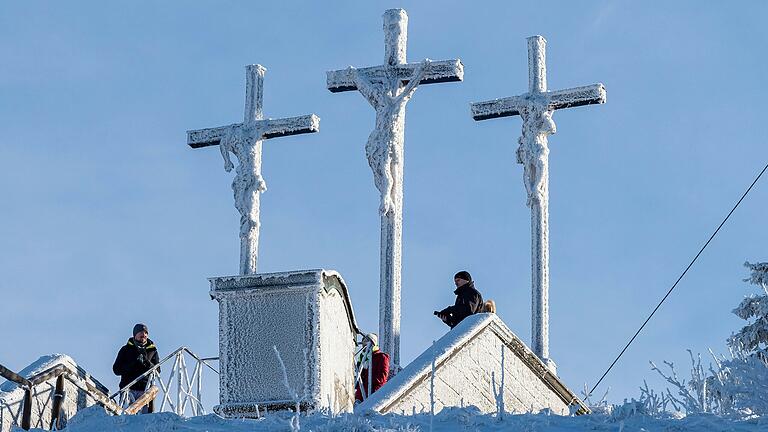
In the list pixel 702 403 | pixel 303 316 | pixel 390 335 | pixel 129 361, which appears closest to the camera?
pixel 702 403

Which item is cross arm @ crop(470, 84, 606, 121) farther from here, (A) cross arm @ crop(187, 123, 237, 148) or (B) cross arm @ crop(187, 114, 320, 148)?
(A) cross arm @ crop(187, 123, 237, 148)

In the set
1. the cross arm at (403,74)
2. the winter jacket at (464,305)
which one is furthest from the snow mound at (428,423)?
the cross arm at (403,74)

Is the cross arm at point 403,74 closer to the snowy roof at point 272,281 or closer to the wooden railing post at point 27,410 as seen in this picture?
the snowy roof at point 272,281

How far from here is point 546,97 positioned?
61.1 ft

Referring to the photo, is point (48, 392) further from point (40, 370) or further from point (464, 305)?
point (464, 305)

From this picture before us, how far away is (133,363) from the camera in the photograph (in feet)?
49.5

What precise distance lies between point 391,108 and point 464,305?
15.5ft

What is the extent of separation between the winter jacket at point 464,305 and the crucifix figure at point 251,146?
436cm

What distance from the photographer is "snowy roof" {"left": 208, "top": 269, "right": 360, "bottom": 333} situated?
12672 millimetres

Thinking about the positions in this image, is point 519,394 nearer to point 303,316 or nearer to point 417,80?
point 303,316

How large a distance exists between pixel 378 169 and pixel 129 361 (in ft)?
14.2

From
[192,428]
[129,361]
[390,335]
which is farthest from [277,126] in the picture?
[192,428]

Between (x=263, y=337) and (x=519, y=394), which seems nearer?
(x=263, y=337)

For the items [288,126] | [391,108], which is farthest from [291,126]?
[391,108]
